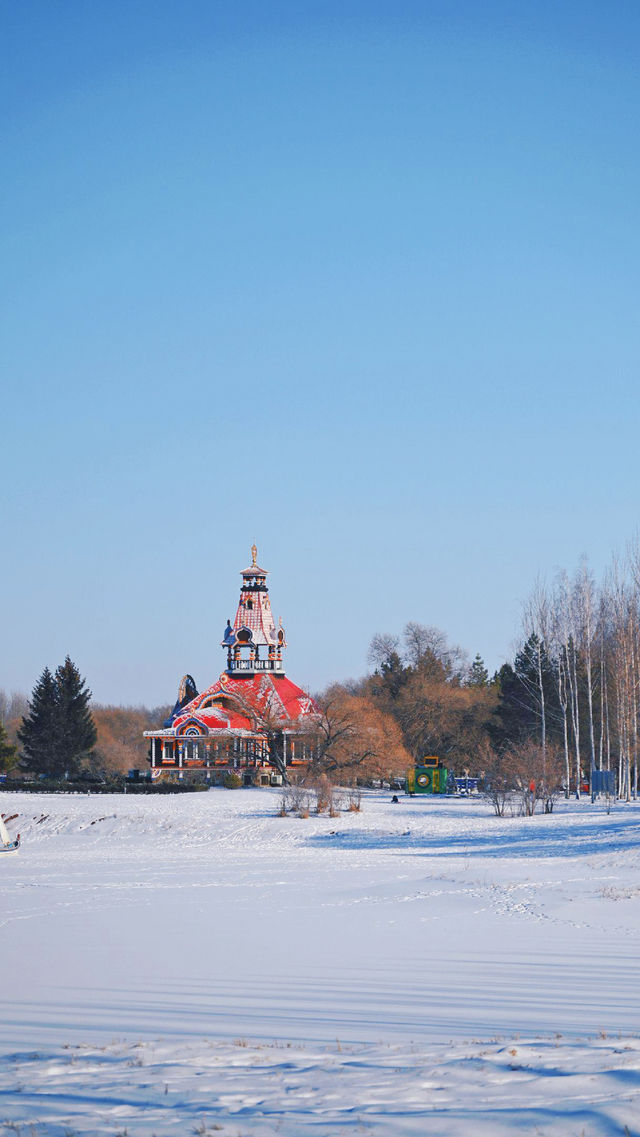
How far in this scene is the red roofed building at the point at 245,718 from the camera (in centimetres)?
6247

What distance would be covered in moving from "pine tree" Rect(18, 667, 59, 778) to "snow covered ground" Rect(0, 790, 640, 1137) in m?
40.5

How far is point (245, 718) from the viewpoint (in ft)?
209

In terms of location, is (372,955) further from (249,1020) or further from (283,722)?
(283,722)

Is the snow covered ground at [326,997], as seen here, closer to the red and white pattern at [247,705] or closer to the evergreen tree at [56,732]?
the red and white pattern at [247,705]

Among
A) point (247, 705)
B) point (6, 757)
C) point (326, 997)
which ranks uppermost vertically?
point (247, 705)

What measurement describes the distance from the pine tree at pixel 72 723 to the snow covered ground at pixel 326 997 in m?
40.5

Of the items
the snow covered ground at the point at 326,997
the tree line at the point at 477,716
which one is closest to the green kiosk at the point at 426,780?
the tree line at the point at 477,716

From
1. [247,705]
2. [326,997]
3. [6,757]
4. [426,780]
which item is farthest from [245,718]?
[326,997]

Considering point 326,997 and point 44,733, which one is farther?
point 44,733

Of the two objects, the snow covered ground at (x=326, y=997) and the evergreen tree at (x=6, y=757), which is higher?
the evergreen tree at (x=6, y=757)

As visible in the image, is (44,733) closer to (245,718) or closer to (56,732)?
(56,732)

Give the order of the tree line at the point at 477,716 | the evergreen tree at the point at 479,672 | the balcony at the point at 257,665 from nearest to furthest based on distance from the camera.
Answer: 1. the tree line at the point at 477,716
2. the balcony at the point at 257,665
3. the evergreen tree at the point at 479,672

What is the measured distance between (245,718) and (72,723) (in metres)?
13.6

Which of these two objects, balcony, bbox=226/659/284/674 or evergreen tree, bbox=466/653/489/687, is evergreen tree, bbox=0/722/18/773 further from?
evergreen tree, bbox=466/653/489/687
